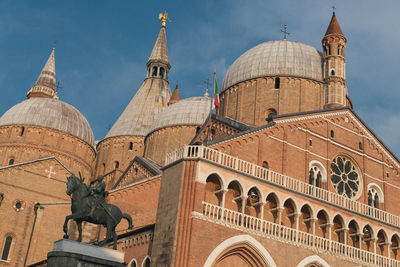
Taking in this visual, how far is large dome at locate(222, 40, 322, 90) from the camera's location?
115 feet

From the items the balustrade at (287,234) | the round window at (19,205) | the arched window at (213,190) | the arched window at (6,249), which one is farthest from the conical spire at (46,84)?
the balustrade at (287,234)

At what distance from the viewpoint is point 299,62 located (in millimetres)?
35438

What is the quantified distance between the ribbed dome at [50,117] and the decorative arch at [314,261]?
28348 millimetres

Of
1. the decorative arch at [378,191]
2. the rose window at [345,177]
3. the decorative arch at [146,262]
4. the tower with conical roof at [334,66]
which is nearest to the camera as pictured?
the decorative arch at [146,262]

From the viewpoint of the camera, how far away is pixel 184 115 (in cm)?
4103

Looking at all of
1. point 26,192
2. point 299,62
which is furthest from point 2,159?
point 299,62

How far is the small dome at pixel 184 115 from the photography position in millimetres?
40562

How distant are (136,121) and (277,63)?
19.7m

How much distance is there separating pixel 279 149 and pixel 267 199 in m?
3.23

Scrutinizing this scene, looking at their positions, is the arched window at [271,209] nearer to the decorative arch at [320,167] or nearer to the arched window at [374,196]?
the decorative arch at [320,167]

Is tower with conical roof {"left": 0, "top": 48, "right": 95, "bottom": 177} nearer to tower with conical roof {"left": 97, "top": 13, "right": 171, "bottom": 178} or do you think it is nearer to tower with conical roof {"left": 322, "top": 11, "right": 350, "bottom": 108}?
tower with conical roof {"left": 97, "top": 13, "right": 171, "bottom": 178}

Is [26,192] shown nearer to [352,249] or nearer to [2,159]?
[2,159]

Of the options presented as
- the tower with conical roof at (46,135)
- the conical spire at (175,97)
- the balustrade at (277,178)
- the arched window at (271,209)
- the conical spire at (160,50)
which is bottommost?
the arched window at (271,209)

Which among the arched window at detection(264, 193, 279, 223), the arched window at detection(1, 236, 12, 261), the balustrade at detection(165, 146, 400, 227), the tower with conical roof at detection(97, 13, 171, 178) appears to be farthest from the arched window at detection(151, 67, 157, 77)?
the arched window at detection(264, 193, 279, 223)
